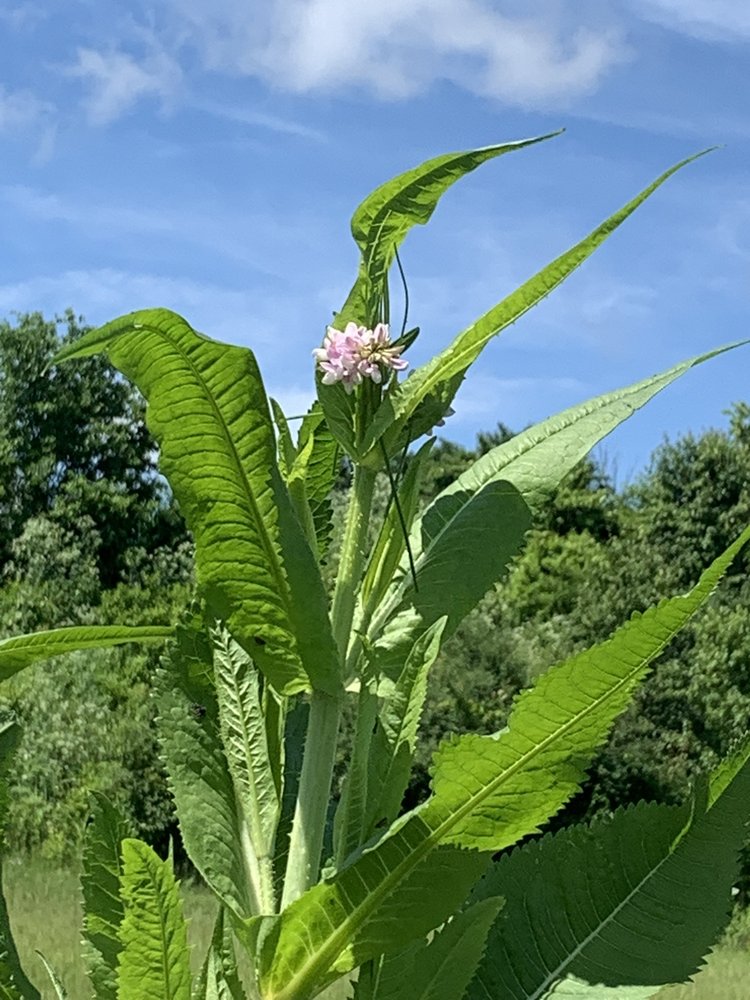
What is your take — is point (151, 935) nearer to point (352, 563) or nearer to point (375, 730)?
point (375, 730)

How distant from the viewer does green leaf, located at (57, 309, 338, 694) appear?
3.84 feet

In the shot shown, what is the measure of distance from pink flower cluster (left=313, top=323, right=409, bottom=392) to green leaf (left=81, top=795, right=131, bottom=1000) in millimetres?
500

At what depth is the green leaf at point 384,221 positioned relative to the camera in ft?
4.16

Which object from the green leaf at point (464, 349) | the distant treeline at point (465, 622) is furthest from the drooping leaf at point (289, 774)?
the distant treeline at point (465, 622)

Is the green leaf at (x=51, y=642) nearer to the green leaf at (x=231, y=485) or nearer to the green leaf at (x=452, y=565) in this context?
the green leaf at (x=231, y=485)

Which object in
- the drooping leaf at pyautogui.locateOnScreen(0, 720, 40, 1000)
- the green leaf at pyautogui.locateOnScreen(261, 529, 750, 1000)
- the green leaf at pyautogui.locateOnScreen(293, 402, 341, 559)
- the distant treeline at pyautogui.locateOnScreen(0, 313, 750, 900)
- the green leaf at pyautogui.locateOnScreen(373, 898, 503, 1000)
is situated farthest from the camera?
the distant treeline at pyautogui.locateOnScreen(0, 313, 750, 900)

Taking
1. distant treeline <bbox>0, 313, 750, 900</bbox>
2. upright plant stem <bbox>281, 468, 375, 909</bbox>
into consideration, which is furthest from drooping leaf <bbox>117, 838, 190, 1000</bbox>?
distant treeline <bbox>0, 313, 750, 900</bbox>

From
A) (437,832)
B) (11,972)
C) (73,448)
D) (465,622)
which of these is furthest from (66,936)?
(73,448)

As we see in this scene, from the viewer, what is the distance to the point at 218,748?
1.38 meters

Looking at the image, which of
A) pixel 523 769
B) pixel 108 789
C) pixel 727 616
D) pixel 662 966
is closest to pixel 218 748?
pixel 523 769

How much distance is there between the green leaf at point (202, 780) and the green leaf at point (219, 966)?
0.09 ft

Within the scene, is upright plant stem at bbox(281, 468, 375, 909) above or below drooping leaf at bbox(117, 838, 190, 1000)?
above

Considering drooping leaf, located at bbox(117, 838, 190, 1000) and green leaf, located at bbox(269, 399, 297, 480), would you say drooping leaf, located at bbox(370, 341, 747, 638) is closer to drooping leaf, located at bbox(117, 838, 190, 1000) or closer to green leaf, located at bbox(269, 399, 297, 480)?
green leaf, located at bbox(269, 399, 297, 480)

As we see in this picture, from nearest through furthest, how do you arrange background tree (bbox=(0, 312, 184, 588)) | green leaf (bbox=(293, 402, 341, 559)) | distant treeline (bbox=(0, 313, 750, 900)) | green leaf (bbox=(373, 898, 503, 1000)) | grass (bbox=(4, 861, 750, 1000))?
green leaf (bbox=(373, 898, 503, 1000))
green leaf (bbox=(293, 402, 341, 559))
grass (bbox=(4, 861, 750, 1000))
distant treeline (bbox=(0, 313, 750, 900))
background tree (bbox=(0, 312, 184, 588))
